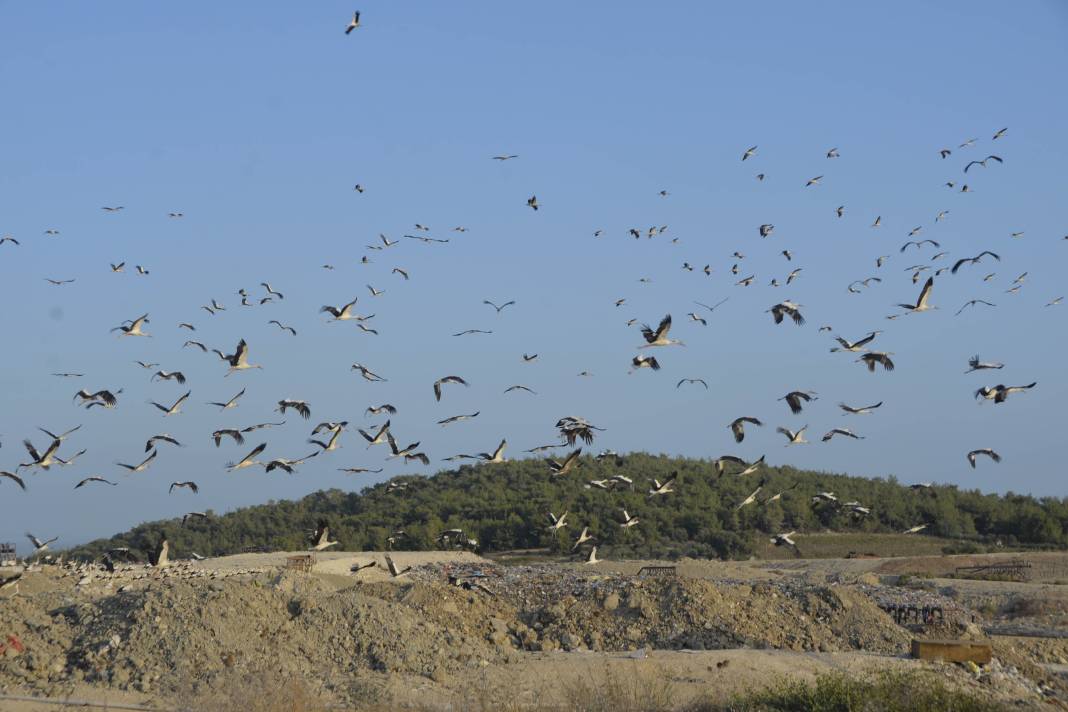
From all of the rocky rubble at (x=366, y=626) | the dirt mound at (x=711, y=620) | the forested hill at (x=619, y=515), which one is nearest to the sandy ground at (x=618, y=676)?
the rocky rubble at (x=366, y=626)

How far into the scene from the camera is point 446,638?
73.4 feet

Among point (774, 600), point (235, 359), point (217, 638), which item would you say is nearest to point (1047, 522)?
point (774, 600)

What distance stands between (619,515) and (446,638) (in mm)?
33557

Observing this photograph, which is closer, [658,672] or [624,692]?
[624,692]

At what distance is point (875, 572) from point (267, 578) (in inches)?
938

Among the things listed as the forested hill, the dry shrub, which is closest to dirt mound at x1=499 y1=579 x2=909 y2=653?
the dry shrub

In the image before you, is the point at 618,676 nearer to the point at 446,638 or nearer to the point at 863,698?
the point at 863,698

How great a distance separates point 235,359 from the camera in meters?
26.9

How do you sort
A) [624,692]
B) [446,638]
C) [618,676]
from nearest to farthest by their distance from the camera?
[624,692], [618,676], [446,638]

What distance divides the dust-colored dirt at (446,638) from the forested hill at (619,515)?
22.0m

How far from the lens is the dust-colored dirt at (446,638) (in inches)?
756

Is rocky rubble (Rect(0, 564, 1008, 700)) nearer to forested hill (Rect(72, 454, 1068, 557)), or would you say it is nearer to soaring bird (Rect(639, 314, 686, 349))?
soaring bird (Rect(639, 314, 686, 349))

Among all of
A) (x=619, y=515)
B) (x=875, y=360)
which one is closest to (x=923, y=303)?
(x=875, y=360)

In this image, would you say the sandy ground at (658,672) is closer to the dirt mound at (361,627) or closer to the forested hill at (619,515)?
the dirt mound at (361,627)
